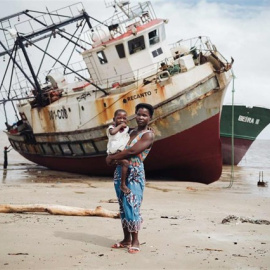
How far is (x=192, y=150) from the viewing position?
1401 centimetres

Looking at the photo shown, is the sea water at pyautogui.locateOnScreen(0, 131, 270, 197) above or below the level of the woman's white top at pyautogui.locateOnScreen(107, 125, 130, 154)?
below

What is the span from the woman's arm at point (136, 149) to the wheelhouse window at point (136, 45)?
11162mm

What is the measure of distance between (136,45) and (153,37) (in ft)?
2.37

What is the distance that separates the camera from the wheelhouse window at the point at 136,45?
15141mm

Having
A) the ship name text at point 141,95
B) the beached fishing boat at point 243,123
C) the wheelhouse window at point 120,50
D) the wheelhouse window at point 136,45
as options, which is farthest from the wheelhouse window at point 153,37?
the beached fishing boat at point 243,123

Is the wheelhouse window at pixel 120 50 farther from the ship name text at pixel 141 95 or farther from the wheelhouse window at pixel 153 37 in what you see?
the ship name text at pixel 141 95

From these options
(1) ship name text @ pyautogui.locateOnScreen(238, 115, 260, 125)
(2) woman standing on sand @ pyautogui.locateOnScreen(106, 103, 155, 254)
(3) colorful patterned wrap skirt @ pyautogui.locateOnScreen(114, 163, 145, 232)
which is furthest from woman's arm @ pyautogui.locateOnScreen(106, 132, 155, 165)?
(1) ship name text @ pyautogui.locateOnScreen(238, 115, 260, 125)

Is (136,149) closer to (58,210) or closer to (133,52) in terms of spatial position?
(58,210)

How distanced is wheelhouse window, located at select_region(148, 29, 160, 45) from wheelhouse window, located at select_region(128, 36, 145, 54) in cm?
32

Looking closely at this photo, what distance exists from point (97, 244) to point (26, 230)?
0.92 m

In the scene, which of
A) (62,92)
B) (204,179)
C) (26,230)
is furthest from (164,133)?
(26,230)

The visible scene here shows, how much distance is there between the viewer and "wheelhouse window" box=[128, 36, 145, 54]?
1514 centimetres

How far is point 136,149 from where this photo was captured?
4.31m

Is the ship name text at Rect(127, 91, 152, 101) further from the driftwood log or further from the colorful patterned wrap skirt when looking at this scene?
the colorful patterned wrap skirt
